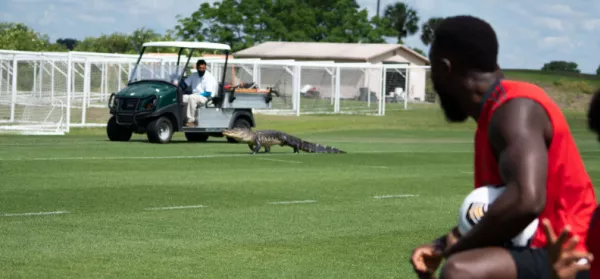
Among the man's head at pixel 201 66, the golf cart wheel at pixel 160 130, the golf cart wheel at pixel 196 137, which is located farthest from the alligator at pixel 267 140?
the golf cart wheel at pixel 196 137

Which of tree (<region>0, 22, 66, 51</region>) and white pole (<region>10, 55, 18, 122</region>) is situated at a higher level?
tree (<region>0, 22, 66, 51</region>)

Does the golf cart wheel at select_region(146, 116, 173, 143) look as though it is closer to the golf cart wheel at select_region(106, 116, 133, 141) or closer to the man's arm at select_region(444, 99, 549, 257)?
the golf cart wheel at select_region(106, 116, 133, 141)

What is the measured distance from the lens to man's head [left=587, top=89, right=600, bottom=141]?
4.16m

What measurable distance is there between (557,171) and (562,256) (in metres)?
0.36

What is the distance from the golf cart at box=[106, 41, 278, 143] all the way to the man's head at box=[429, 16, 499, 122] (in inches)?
892

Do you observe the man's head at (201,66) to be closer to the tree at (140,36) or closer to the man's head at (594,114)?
the man's head at (594,114)

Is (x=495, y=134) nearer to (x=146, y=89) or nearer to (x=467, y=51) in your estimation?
(x=467, y=51)

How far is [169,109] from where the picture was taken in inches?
1068

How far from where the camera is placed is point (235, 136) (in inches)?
924

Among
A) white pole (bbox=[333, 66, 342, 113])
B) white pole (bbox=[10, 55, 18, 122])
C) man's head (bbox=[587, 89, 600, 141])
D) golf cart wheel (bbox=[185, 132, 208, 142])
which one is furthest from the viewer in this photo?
white pole (bbox=[333, 66, 342, 113])

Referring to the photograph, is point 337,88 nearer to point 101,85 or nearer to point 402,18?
point 101,85

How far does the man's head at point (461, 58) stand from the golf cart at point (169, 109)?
2267 cm

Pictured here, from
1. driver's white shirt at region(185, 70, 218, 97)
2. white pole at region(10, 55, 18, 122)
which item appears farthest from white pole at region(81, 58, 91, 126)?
driver's white shirt at region(185, 70, 218, 97)

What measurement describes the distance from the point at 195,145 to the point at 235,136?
358cm
